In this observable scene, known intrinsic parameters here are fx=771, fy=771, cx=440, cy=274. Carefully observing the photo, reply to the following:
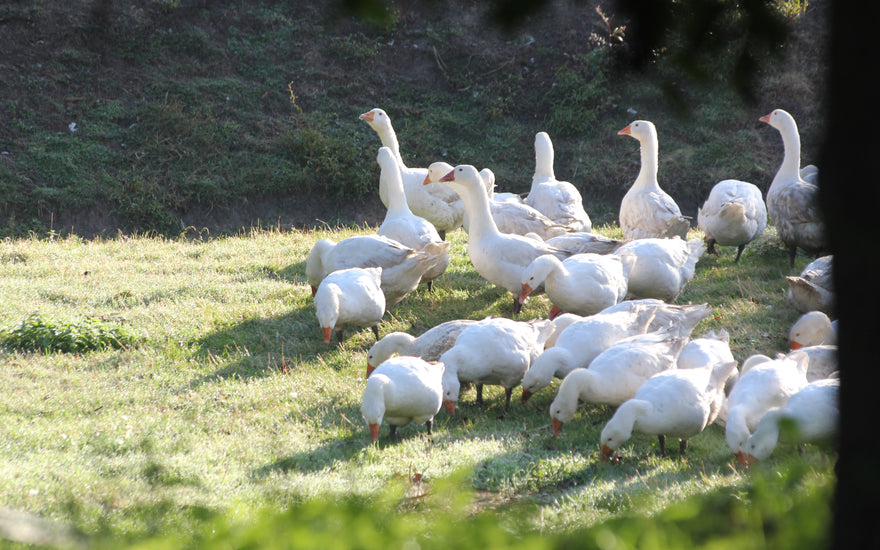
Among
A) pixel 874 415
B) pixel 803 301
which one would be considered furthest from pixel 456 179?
pixel 874 415

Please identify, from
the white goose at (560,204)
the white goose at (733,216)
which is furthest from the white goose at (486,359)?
the white goose at (733,216)

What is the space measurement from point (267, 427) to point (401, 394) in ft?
3.61

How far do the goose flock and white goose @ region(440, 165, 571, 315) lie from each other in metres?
0.02

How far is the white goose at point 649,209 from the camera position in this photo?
33.0ft

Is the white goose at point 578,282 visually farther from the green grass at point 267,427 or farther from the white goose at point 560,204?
the white goose at point 560,204

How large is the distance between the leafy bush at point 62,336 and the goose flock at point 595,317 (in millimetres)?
1933

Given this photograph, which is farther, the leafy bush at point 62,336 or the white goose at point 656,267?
the white goose at point 656,267

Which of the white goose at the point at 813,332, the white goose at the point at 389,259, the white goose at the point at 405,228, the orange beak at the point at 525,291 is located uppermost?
the white goose at the point at 405,228

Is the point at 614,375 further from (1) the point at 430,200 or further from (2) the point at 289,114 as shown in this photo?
(2) the point at 289,114

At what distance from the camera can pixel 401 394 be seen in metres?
5.31

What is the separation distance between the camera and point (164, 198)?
50.5 ft

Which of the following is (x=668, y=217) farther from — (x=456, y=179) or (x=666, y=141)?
(x=666, y=141)

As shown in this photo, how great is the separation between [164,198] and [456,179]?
868 cm

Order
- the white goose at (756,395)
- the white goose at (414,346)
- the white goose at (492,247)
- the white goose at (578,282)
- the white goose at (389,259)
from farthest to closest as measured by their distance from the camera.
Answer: the white goose at (492,247) → the white goose at (389,259) → the white goose at (578,282) → the white goose at (414,346) → the white goose at (756,395)
